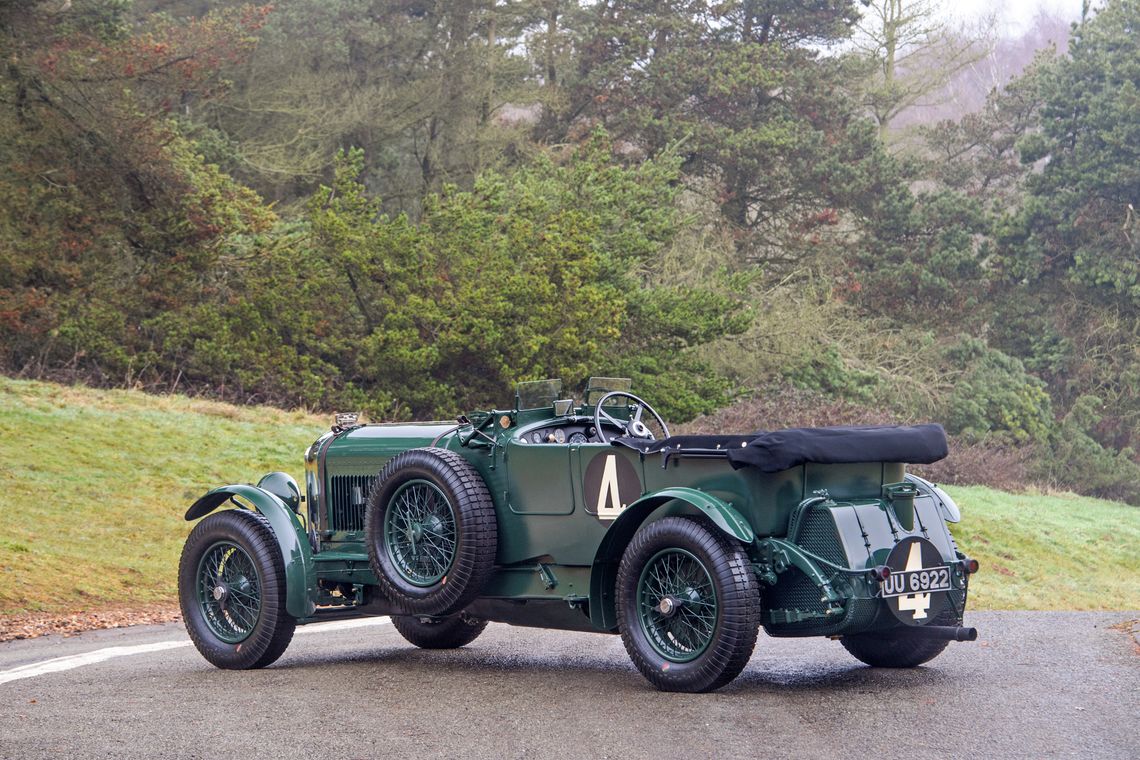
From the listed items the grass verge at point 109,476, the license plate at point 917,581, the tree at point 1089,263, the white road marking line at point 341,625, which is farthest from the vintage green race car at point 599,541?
the tree at point 1089,263

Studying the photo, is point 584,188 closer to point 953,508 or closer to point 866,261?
point 866,261

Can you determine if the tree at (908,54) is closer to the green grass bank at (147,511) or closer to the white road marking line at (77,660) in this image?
the green grass bank at (147,511)

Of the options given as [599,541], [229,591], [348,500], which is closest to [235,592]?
[229,591]

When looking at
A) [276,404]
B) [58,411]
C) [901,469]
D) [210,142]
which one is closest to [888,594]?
[901,469]

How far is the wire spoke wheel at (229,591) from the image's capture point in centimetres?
Answer: 930

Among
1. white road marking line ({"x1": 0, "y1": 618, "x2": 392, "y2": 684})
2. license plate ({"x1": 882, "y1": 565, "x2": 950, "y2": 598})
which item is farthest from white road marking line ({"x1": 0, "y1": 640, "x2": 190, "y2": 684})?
license plate ({"x1": 882, "y1": 565, "x2": 950, "y2": 598})

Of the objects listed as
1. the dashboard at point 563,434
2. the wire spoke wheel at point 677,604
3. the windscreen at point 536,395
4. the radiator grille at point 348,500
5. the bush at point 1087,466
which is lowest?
the bush at point 1087,466

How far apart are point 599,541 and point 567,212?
2269cm

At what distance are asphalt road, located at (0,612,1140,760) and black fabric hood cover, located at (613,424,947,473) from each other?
1.27 metres

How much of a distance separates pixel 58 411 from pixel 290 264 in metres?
7.60

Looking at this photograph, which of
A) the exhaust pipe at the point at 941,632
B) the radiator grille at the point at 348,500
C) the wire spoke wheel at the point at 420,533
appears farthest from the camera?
the radiator grille at the point at 348,500

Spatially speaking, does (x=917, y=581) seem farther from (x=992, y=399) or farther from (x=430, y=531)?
(x=992, y=399)

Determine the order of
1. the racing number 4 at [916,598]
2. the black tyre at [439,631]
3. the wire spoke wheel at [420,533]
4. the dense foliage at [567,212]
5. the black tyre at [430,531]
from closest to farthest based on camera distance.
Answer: the racing number 4 at [916,598], the black tyre at [430,531], the wire spoke wheel at [420,533], the black tyre at [439,631], the dense foliage at [567,212]

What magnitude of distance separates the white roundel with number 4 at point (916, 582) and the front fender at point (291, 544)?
3821mm
